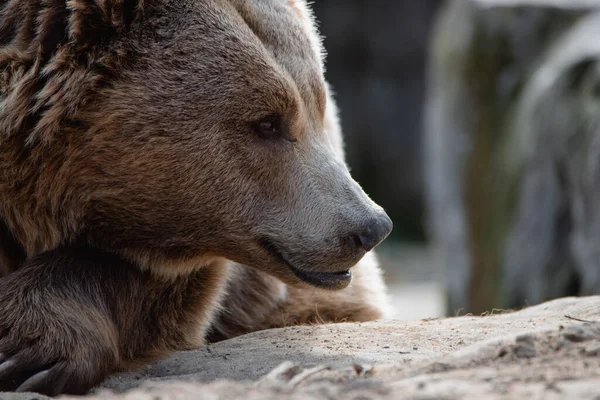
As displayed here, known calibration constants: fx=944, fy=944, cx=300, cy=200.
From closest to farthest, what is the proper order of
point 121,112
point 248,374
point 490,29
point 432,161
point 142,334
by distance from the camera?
1. point 248,374
2. point 121,112
3. point 142,334
4. point 490,29
5. point 432,161

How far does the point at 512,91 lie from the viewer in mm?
9266

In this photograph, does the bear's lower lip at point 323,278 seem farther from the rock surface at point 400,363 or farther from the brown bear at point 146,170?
the rock surface at point 400,363

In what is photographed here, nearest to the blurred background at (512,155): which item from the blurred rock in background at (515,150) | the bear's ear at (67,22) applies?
the blurred rock in background at (515,150)

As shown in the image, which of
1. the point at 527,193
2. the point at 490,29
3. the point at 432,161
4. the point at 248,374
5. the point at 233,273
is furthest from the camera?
the point at 432,161

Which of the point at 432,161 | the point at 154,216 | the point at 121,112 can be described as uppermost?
the point at 121,112

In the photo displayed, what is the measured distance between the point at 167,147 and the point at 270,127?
43 centimetres

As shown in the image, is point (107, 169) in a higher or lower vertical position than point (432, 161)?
higher

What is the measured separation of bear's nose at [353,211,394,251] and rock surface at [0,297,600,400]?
0.40 m

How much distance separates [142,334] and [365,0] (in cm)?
1609

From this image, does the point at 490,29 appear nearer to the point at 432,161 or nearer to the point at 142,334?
the point at 432,161

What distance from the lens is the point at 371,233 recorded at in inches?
146

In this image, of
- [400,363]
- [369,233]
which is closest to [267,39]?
[369,233]

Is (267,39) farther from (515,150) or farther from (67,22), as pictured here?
(515,150)

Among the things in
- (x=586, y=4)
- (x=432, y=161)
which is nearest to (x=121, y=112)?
(x=586, y=4)
